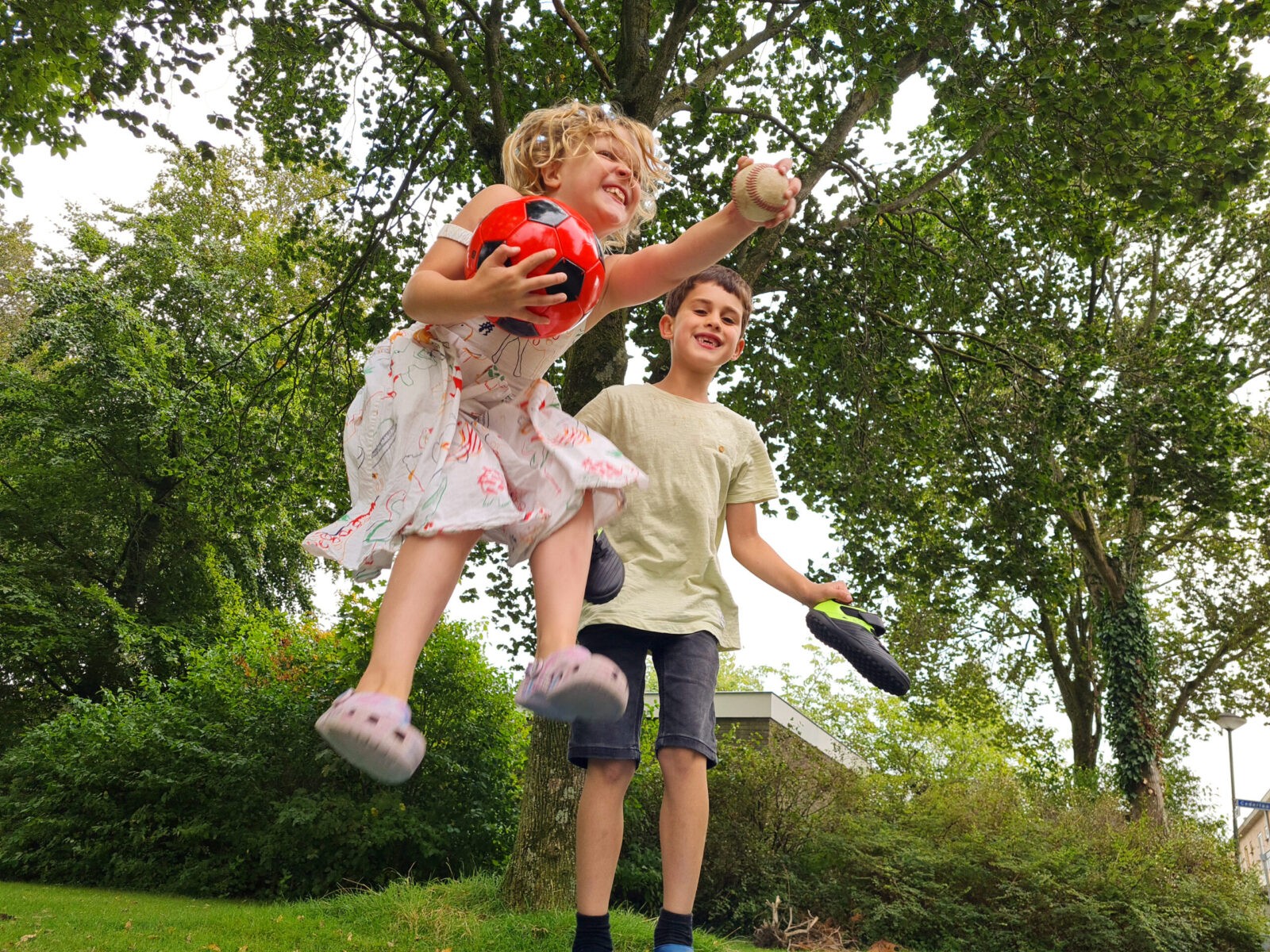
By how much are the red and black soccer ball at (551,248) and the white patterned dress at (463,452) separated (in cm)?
11

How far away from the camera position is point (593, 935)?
8.34ft

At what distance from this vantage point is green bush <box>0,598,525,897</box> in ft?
26.6

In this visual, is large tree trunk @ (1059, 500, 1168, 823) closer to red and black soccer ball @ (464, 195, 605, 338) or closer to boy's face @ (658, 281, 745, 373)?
boy's face @ (658, 281, 745, 373)

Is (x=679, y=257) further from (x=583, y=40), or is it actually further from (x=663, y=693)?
(x=583, y=40)

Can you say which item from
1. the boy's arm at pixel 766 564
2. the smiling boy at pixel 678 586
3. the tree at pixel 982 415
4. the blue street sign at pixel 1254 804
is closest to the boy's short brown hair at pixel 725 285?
the smiling boy at pixel 678 586

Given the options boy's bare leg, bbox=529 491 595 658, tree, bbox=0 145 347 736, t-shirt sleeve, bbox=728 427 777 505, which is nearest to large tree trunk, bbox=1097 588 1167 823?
tree, bbox=0 145 347 736

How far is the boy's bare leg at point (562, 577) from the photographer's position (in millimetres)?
2055

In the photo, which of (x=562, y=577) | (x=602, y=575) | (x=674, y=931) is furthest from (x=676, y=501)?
(x=674, y=931)

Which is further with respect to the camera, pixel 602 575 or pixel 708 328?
pixel 708 328

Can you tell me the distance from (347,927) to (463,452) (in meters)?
3.80

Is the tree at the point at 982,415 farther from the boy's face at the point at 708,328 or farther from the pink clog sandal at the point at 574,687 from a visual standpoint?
the pink clog sandal at the point at 574,687

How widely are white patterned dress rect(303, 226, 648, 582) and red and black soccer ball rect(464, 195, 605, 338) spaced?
0.11 m

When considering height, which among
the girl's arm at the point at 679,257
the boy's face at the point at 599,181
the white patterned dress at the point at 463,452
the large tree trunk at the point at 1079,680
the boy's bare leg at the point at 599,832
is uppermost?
the large tree trunk at the point at 1079,680

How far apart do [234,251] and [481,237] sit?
2105 cm
